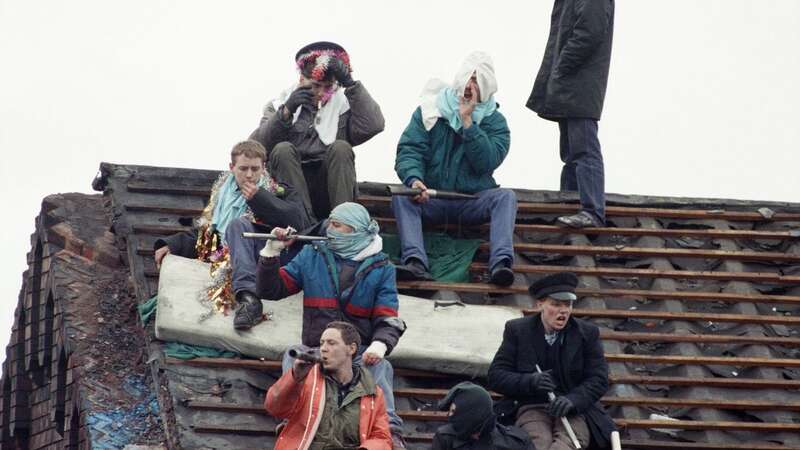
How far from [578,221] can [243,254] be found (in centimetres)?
336

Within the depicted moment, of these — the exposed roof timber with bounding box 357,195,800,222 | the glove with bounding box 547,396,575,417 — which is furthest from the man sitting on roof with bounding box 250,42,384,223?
the glove with bounding box 547,396,575,417

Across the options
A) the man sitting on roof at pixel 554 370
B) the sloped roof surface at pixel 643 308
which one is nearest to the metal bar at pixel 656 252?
the sloped roof surface at pixel 643 308

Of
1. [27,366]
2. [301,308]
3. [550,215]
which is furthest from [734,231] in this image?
[27,366]

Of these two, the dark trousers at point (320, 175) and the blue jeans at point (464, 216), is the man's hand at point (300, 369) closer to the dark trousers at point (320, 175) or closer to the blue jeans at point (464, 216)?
the dark trousers at point (320, 175)

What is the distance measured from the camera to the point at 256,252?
581 inches

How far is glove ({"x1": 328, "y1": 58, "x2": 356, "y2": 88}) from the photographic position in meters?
15.7

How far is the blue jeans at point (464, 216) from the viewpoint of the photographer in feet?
52.1

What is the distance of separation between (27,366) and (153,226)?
5.70 feet

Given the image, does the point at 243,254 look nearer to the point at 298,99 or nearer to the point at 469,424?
the point at 298,99

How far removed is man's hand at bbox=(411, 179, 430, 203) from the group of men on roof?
0.04ft

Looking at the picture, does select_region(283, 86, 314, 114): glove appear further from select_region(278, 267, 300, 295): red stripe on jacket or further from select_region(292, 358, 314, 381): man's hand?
select_region(292, 358, 314, 381): man's hand

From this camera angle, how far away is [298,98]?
1557 cm

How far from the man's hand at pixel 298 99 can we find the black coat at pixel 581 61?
2.21 m

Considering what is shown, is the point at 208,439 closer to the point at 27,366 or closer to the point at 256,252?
the point at 256,252
